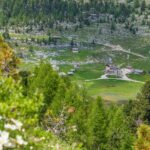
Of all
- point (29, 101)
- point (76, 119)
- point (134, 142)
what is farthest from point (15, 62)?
point (29, 101)

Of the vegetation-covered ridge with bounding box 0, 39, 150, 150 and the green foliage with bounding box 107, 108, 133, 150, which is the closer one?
the vegetation-covered ridge with bounding box 0, 39, 150, 150

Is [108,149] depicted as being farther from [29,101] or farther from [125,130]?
[29,101]

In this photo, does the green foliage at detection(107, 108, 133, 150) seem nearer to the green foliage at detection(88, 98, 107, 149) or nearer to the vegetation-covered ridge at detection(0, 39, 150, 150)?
the vegetation-covered ridge at detection(0, 39, 150, 150)

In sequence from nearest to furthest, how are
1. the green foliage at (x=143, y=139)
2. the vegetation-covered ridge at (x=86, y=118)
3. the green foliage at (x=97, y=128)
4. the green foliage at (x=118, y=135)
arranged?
the vegetation-covered ridge at (x=86, y=118), the green foliage at (x=143, y=139), the green foliage at (x=118, y=135), the green foliage at (x=97, y=128)

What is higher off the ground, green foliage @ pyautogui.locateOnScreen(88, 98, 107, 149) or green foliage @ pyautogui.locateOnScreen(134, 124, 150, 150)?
green foliage @ pyautogui.locateOnScreen(134, 124, 150, 150)

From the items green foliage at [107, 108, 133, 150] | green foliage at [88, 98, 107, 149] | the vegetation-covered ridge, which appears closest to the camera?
the vegetation-covered ridge

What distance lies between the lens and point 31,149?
1248cm

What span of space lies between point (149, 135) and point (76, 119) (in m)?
12.0

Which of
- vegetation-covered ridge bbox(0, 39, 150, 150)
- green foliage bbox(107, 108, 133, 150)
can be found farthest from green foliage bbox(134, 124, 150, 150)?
green foliage bbox(107, 108, 133, 150)

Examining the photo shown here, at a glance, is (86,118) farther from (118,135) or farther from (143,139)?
(143,139)

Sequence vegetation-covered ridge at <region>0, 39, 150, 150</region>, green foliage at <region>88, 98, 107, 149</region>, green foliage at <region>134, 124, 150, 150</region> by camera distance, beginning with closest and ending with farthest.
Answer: vegetation-covered ridge at <region>0, 39, 150, 150</region>, green foliage at <region>134, 124, 150, 150</region>, green foliage at <region>88, 98, 107, 149</region>

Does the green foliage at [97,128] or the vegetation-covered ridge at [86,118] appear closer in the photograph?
the vegetation-covered ridge at [86,118]

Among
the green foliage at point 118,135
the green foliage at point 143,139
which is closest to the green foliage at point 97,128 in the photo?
the green foliage at point 118,135

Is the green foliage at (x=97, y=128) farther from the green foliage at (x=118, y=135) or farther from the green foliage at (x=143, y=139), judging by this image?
the green foliage at (x=143, y=139)
